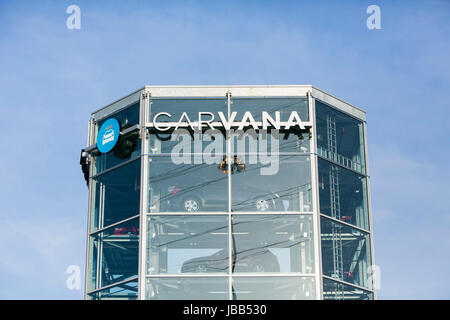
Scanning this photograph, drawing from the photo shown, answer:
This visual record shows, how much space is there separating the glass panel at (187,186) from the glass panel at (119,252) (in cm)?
125

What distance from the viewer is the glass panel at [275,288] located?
31.1 m

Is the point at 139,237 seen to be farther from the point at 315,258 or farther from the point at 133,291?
the point at 315,258

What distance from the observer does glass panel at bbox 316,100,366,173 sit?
1344 inches

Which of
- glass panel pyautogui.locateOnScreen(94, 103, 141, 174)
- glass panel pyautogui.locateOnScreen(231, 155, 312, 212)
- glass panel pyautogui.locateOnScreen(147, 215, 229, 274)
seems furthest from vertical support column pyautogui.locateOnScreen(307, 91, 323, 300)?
glass panel pyautogui.locateOnScreen(94, 103, 141, 174)

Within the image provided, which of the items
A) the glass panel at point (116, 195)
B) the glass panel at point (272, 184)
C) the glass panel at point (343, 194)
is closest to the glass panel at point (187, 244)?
the glass panel at point (272, 184)

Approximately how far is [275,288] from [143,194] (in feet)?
19.3

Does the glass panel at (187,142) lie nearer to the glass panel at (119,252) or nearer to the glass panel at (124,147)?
the glass panel at (124,147)

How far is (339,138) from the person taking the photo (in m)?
34.9

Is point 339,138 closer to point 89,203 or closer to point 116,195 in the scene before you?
point 116,195

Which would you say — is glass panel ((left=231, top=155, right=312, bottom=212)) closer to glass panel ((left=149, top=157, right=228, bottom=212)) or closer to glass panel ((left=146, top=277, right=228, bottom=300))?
glass panel ((left=149, top=157, right=228, bottom=212))

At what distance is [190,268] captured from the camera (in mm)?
31484

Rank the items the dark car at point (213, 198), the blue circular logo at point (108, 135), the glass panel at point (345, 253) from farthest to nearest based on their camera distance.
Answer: the blue circular logo at point (108, 135), the dark car at point (213, 198), the glass panel at point (345, 253)
